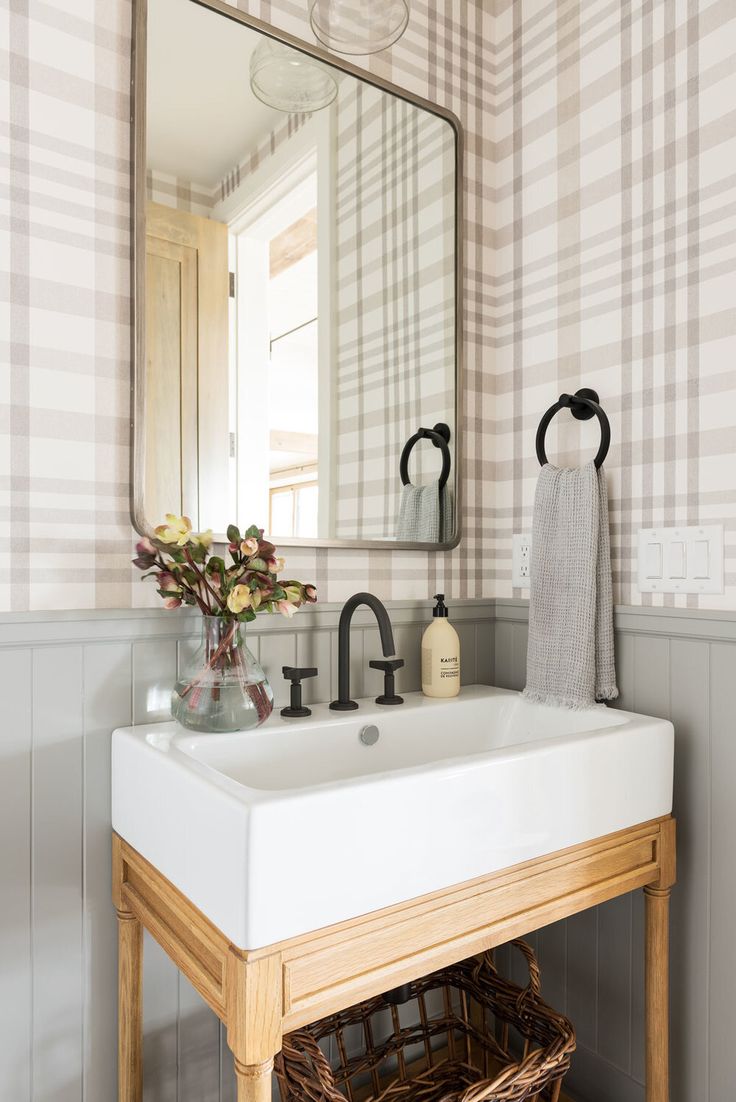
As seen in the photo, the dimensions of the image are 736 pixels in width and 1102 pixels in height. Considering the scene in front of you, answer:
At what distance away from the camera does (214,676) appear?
119 centimetres

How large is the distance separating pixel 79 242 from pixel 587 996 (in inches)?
65.9

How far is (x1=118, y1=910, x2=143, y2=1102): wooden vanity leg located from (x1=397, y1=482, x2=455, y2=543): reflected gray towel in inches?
33.8

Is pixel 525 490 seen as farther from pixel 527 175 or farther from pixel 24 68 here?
pixel 24 68

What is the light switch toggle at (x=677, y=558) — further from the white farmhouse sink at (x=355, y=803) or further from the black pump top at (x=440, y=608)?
the black pump top at (x=440, y=608)

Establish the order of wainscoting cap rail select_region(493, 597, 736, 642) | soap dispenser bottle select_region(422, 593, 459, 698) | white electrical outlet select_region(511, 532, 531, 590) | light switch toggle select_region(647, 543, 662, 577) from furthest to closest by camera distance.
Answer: white electrical outlet select_region(511, 532, 531, 590) < soap dispenser bottle select_region(422, 593, 459, 698) < light switch toggle select_region(647, 543, 662, 577) < wainscoting cap rail select_region(493, 597, 736, 642)

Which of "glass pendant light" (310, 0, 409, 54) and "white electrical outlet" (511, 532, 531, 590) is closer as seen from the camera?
"glass pendant light" (310, 0, 409, 54)

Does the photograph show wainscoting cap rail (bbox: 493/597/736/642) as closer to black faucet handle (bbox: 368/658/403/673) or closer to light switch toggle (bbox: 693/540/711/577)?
light switch toggle (bbox: 693/540/711/577)

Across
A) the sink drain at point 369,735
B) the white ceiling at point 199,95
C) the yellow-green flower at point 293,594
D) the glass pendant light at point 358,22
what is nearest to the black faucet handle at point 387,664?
the sink drain at point 369,735

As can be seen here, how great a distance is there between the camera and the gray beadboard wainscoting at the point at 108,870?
116 centimetres

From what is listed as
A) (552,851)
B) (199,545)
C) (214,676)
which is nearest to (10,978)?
(214,676)

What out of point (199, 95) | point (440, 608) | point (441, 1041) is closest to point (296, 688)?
point (440, 608)

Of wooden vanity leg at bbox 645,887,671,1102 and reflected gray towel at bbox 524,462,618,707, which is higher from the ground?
reflected gray towel at bbox 524,462,618,707

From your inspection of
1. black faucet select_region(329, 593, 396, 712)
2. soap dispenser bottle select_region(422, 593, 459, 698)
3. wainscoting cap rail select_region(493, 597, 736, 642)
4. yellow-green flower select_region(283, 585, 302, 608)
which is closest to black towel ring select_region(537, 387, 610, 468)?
wainscoting cap rail select_region(493, 597, 736, 642)

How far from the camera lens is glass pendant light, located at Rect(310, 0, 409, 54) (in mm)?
1224
